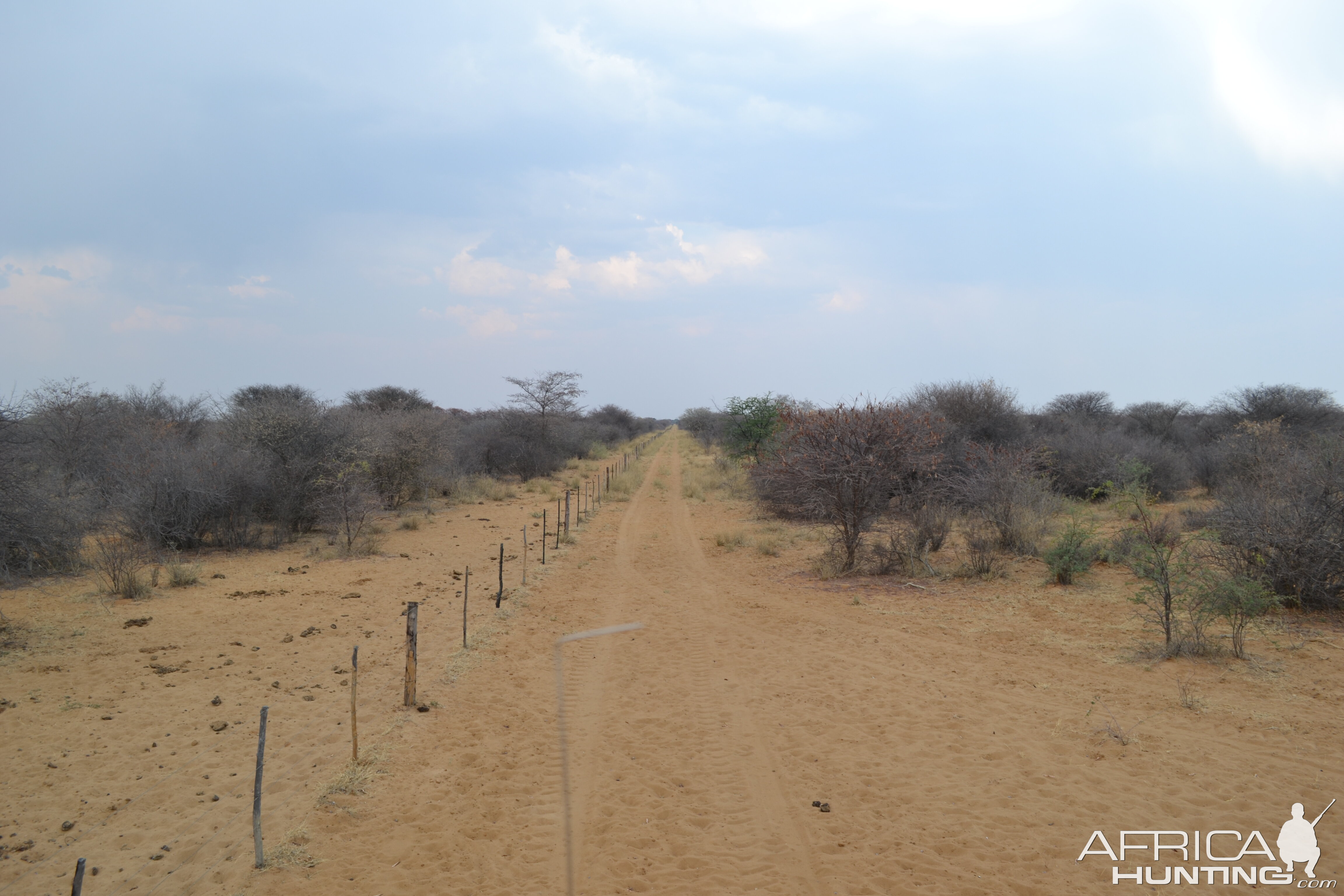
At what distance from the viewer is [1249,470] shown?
13625 mm

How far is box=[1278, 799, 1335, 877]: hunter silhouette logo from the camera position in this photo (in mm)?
4094

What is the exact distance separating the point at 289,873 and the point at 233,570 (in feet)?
35.0

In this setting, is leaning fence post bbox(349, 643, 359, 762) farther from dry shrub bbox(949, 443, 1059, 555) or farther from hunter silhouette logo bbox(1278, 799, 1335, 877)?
dry shrub bbox(949, 443, 1059, 555)

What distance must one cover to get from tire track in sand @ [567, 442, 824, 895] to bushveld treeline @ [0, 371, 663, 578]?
28.0ft

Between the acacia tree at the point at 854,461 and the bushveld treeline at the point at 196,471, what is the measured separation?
402 inches

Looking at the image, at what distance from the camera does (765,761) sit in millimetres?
5652

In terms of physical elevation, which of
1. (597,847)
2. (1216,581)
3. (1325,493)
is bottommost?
(597,847)

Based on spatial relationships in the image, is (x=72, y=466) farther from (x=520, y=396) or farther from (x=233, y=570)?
(x=520, y=396)

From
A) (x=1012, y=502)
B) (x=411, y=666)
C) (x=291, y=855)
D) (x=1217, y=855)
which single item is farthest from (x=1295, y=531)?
(x=291, y=855)

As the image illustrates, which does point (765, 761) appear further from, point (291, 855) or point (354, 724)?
point (291, 855)

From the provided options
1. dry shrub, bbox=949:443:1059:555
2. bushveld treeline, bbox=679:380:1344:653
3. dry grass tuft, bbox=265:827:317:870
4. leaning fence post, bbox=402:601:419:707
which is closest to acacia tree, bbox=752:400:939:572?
bushveld treeline, bbox=679:380:1344:653

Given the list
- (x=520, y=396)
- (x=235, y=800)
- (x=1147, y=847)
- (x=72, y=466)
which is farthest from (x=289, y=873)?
(x=520, y=396)

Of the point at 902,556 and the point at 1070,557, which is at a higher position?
the point at 1070,557

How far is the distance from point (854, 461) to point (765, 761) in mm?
7601
